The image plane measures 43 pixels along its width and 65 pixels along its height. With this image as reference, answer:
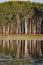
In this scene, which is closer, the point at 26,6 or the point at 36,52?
the point at 36,52

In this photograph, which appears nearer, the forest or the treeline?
the forest

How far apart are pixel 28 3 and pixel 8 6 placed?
172 centimetres

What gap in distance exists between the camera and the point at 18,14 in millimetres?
24438

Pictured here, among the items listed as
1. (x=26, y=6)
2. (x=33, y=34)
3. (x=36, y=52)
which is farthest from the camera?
(x=26, y=6)

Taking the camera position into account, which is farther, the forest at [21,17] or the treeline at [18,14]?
the treeline at [18,14]

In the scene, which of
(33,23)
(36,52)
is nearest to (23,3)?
(33,23)

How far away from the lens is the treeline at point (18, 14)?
2438 cm

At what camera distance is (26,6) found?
24.7 m

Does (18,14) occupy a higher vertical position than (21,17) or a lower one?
higher

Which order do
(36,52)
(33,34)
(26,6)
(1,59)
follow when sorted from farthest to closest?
1. (26,6)
2. (33,34)
3. (36,52)
4. (1,59)

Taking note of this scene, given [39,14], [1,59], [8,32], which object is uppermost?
[39,14]

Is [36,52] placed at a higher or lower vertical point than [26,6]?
lower

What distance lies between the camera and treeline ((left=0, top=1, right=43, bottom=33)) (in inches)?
960

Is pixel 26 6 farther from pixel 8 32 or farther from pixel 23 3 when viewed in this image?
pixel 8 32
